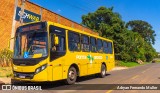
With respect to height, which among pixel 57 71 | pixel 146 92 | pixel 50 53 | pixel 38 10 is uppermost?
pixel 38 10

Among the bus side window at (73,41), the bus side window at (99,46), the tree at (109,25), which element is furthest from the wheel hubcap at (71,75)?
the tree at (109,25)

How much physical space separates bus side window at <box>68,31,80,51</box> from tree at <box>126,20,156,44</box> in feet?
303

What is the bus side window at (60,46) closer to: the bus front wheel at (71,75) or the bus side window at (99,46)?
the bus front wheel at (71,75)

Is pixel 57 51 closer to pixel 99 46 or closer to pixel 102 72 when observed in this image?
pixel 99 46

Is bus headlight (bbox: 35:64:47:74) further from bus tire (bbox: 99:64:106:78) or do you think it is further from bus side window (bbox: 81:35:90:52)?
bus tire (bbox: 99:64:106:78)

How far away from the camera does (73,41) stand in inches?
552

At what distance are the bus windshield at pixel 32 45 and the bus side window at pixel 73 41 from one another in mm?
2084

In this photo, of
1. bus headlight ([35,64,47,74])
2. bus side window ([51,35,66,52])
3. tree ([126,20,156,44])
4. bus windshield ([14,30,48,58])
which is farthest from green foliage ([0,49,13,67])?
tree ([126,20,156,44])

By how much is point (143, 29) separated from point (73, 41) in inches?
3746

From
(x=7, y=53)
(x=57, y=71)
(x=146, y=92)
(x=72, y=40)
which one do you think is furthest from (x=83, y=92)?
(x=7, y=53)

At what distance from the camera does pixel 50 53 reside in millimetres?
11742

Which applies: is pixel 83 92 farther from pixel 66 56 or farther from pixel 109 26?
pixel 109 26

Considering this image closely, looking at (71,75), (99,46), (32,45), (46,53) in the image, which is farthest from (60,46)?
(99,46)

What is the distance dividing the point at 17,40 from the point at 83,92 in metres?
4.51
